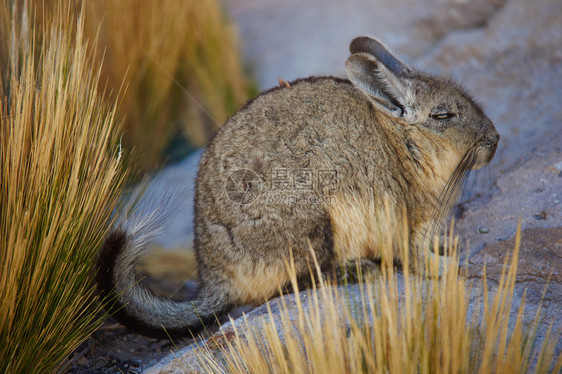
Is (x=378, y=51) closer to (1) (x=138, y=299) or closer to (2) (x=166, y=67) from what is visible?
(1) (x=138, y=299)

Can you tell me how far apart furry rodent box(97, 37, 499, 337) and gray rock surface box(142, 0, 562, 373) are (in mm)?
325

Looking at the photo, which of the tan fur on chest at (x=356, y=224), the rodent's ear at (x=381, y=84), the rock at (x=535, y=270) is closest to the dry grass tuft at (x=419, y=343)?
the rock at (x=535, y=270)

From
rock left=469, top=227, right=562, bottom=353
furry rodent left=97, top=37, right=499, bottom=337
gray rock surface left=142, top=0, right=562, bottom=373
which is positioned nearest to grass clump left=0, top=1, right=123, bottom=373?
furry rodent left=97, top=37, right=499, bottom=337

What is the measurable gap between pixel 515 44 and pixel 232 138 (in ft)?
14.0

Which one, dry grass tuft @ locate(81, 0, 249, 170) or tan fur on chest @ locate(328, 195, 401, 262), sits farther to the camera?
dry grass tuft @ locate(81, 0, 249, 170)

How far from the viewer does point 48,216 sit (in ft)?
9.68

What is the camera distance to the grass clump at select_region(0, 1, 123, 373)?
281cm

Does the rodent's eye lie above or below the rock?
above

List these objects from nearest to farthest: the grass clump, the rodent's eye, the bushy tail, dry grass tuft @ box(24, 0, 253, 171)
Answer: the grass clump < the bushy tail < the rodent's eye < dry grass tuft @ box(24, 0, 253, 171)

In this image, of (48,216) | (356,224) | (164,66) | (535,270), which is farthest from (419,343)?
(164,66)

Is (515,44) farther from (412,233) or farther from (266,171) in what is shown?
(266,171)

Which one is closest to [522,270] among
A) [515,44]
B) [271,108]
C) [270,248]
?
[270,248]

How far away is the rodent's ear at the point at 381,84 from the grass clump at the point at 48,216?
5.15 feet

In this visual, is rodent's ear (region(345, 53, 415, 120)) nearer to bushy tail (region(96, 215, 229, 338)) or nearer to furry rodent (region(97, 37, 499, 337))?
furry rodent (region(97, 37, 499, 337))
